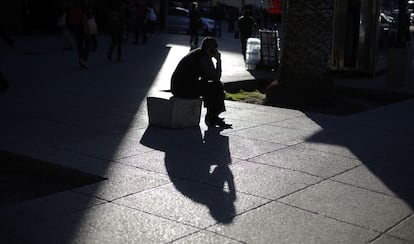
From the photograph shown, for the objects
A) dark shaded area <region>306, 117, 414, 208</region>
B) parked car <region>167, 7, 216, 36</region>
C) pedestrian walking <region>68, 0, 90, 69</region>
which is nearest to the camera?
dark shaded area <region>306, 117, 414, 208</region>

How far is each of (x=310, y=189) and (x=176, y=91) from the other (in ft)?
11.8

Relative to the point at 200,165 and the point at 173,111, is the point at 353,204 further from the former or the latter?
the point at 173,111

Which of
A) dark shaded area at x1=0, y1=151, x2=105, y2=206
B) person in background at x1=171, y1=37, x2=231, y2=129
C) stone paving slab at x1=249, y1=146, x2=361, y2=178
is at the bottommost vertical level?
dark shaded area at x1=0, y1=151, x2=105, y2=206

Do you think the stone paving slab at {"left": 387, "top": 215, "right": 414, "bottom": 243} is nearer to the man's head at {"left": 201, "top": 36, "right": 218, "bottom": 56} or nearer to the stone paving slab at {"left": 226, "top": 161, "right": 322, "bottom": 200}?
the stone paving slab at {"left": 226, "top": 161, "right": 322, "bottom": 200}

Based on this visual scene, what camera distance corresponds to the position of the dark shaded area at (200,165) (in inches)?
220

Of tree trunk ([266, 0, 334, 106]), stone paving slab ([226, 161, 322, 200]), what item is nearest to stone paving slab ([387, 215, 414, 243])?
stone paving slab ([226, 161, 322, 200])

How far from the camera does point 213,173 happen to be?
650cm

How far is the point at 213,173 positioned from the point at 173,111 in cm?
231

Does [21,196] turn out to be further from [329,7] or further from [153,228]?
[329,7]

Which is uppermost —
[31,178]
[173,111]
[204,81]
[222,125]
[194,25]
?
[194,25]

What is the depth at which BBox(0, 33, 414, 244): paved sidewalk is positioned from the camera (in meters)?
4.84

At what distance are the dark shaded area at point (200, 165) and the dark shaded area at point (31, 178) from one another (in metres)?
0.94

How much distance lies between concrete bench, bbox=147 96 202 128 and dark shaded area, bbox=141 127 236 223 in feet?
0.40

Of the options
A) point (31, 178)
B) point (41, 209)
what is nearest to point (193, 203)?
point (41, 209)
